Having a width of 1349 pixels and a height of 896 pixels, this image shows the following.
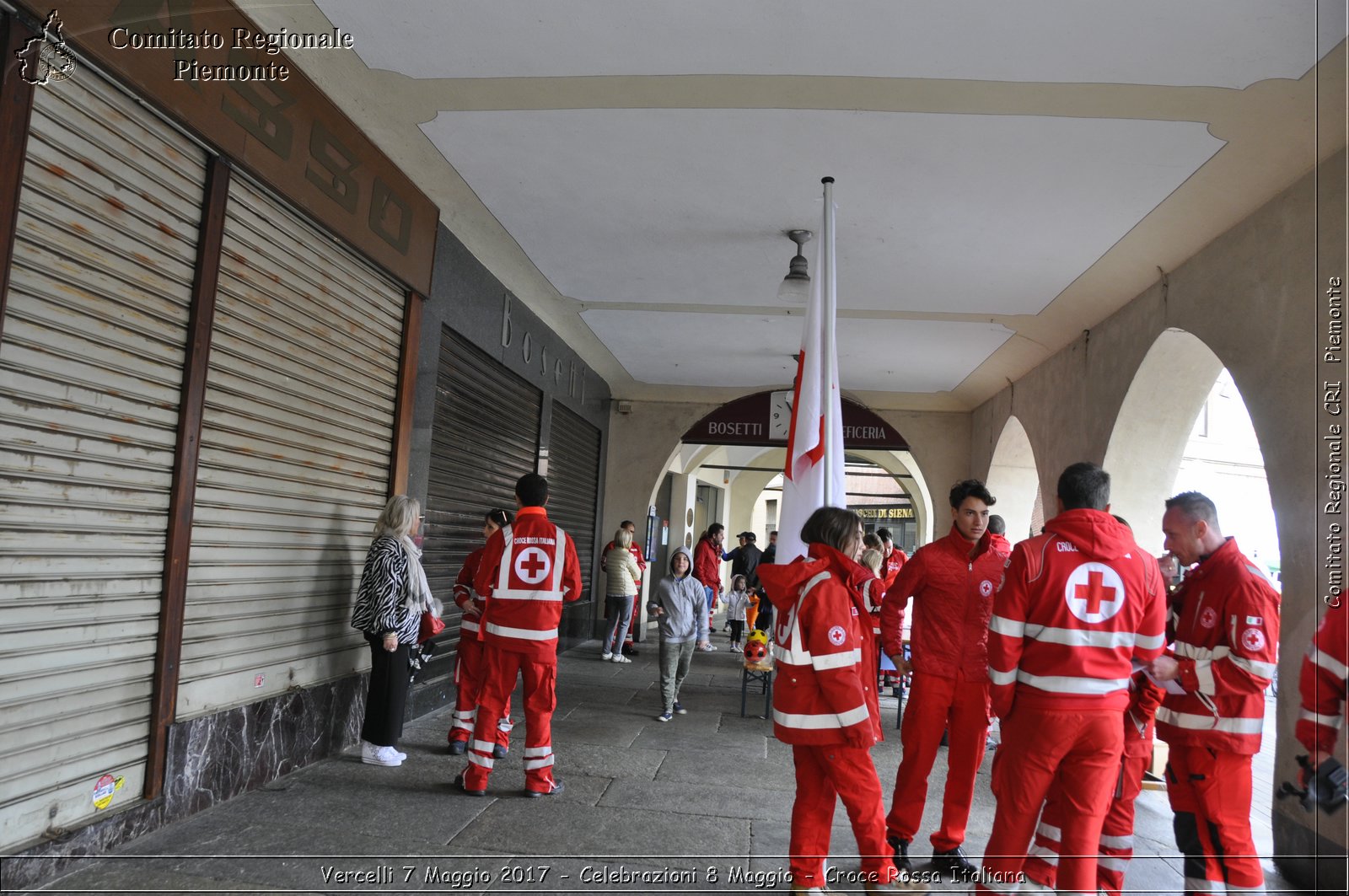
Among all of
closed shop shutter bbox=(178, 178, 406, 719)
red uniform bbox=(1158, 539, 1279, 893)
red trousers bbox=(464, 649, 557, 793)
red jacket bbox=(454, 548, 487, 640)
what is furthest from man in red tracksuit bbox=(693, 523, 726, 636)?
red uniform bbox=(1158, 539, 1279, 893)

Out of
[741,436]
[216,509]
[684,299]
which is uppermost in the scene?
[684,299]

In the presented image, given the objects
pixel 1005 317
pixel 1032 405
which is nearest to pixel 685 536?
pixel 1032 405

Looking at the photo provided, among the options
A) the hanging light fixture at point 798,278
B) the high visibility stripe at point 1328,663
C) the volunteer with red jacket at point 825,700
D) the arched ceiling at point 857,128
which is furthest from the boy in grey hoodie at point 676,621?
the high visibility stripe at point 1328,663

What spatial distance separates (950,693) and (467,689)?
2.99m

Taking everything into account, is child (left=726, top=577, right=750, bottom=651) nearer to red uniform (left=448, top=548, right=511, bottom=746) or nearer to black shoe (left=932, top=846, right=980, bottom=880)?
red uniform (left=448, top=548, right=511, bottom=746)

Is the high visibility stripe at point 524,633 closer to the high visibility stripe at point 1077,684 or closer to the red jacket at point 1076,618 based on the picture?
the red jacket at point 1076,618

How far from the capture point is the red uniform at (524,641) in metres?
4.72

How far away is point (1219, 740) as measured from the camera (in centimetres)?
333

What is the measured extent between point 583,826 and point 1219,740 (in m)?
2.76

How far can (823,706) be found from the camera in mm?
3391

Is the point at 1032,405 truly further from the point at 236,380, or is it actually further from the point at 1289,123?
the point at 236,380

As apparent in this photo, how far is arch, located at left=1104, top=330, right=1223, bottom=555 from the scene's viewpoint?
6980 mm

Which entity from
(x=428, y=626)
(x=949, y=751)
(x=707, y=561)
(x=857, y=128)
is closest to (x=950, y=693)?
(x=949, y=751)

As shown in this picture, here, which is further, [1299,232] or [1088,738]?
[1299,232]
